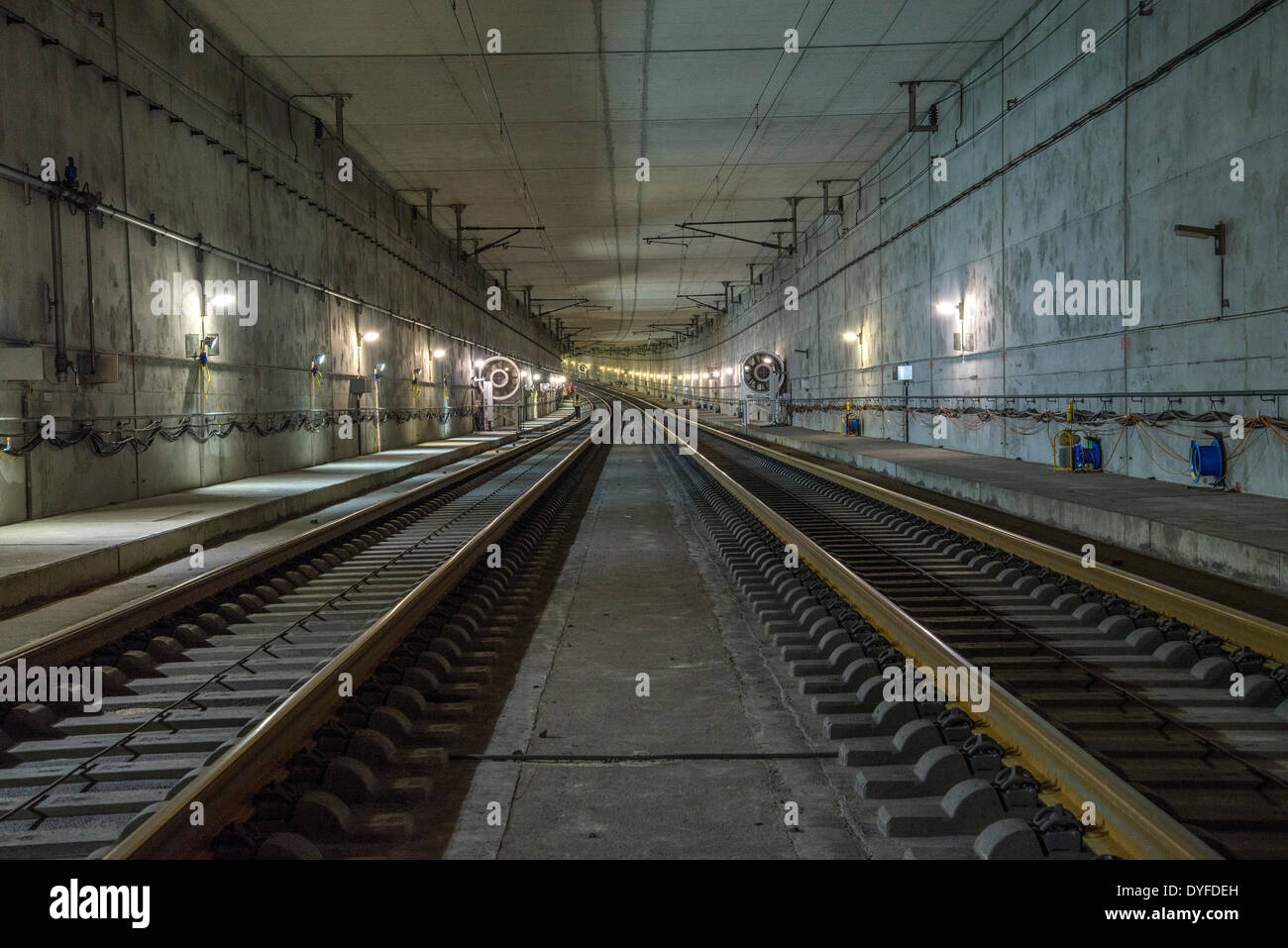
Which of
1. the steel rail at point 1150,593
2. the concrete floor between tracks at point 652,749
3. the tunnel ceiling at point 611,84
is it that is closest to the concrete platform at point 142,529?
the concrete floor between tracks at point 652,749

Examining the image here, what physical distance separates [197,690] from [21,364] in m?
6.63

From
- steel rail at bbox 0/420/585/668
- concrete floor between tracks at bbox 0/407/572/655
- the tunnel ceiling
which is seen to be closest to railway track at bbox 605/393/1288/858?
steel rail at bbox 0/420/585/668

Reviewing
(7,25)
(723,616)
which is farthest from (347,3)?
(723,616)

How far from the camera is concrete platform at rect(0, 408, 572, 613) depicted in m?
8.41

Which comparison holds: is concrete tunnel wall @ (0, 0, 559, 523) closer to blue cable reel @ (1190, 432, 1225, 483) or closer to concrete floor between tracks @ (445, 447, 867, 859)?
concrete floor between tracks @ (445, 447, 867, 859)

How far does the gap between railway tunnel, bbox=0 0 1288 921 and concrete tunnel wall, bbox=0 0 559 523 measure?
77mm

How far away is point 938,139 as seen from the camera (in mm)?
22359

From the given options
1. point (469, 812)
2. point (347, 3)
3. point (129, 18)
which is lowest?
point (469, 812)

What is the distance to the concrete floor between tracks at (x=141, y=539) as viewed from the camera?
797 centimetres

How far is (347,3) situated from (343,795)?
1477 centimetres

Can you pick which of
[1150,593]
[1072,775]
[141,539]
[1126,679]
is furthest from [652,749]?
[141,539]

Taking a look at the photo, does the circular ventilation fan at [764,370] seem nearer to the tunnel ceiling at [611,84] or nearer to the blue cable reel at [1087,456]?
the tunnel ceiling at [611,84]
